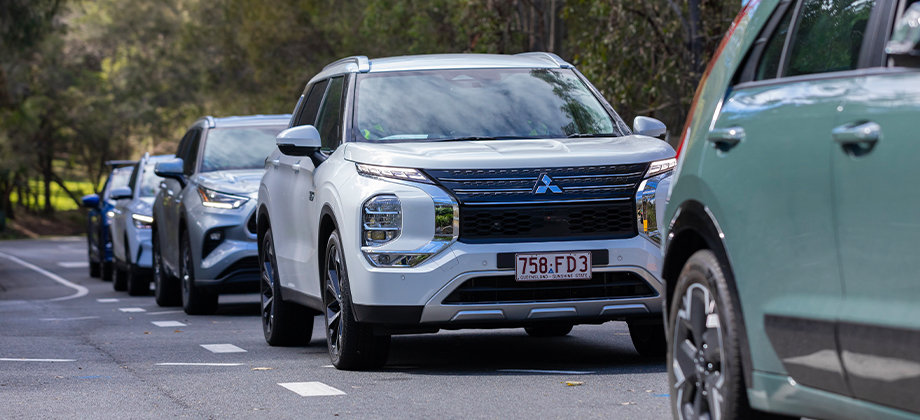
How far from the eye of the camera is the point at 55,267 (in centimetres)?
2914

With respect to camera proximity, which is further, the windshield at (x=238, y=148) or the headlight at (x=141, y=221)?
the headlight at (x=141, y=221)

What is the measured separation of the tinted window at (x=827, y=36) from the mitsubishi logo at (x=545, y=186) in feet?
9.47

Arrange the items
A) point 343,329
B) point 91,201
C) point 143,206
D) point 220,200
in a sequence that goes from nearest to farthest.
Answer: point 343,329
point 220,200
point 143,206
point 91,201

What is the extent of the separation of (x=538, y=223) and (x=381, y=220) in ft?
2.70

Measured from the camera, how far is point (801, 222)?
152 inches

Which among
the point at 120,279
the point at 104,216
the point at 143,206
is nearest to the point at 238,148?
the point at 143,206

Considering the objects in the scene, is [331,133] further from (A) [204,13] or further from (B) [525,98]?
(A) [204,13]

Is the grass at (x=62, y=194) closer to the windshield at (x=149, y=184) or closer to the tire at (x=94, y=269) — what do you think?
the tire at (x=94, y=269)

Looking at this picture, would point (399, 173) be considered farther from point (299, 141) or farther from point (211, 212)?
point (211, 212)

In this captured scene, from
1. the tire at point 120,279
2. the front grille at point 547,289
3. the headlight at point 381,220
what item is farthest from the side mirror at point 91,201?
the front grille at point 547,289

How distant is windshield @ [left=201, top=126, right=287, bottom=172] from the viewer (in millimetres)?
13470

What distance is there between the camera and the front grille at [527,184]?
7105 millimetres

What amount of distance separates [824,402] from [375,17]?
2892 cm

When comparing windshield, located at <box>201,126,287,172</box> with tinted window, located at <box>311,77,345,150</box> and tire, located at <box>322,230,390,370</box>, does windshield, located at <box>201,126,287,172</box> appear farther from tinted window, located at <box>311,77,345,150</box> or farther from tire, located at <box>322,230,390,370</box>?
tire, located at <box>322,230,390,370</box>
